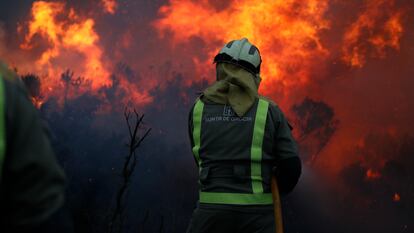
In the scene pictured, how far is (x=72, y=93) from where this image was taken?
284 ft

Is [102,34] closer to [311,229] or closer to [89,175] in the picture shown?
[89,175]

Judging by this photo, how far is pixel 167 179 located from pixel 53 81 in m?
32.6

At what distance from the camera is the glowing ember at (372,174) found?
84.1m

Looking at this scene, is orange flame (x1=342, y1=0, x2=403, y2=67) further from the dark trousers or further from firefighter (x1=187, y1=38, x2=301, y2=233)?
the dark trousers

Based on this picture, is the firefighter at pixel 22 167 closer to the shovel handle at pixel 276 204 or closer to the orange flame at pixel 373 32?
the shovel handle at pixel 276 204

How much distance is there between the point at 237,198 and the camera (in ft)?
12.0

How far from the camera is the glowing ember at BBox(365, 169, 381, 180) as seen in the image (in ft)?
276

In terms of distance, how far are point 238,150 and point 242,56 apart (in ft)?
2.72

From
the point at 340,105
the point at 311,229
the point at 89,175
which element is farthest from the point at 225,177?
the point at 311,229

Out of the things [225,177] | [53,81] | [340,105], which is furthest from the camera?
[53,81]

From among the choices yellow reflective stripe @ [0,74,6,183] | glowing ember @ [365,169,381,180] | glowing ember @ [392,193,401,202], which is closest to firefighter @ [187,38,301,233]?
yellow reflective stripe @ [0,74,6,183]

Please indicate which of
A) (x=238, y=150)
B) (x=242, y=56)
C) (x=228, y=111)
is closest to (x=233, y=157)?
(x=238, y=150)

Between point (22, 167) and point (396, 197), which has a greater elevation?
point (22, 167)

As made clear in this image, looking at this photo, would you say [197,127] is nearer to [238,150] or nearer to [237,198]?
[238,150]
